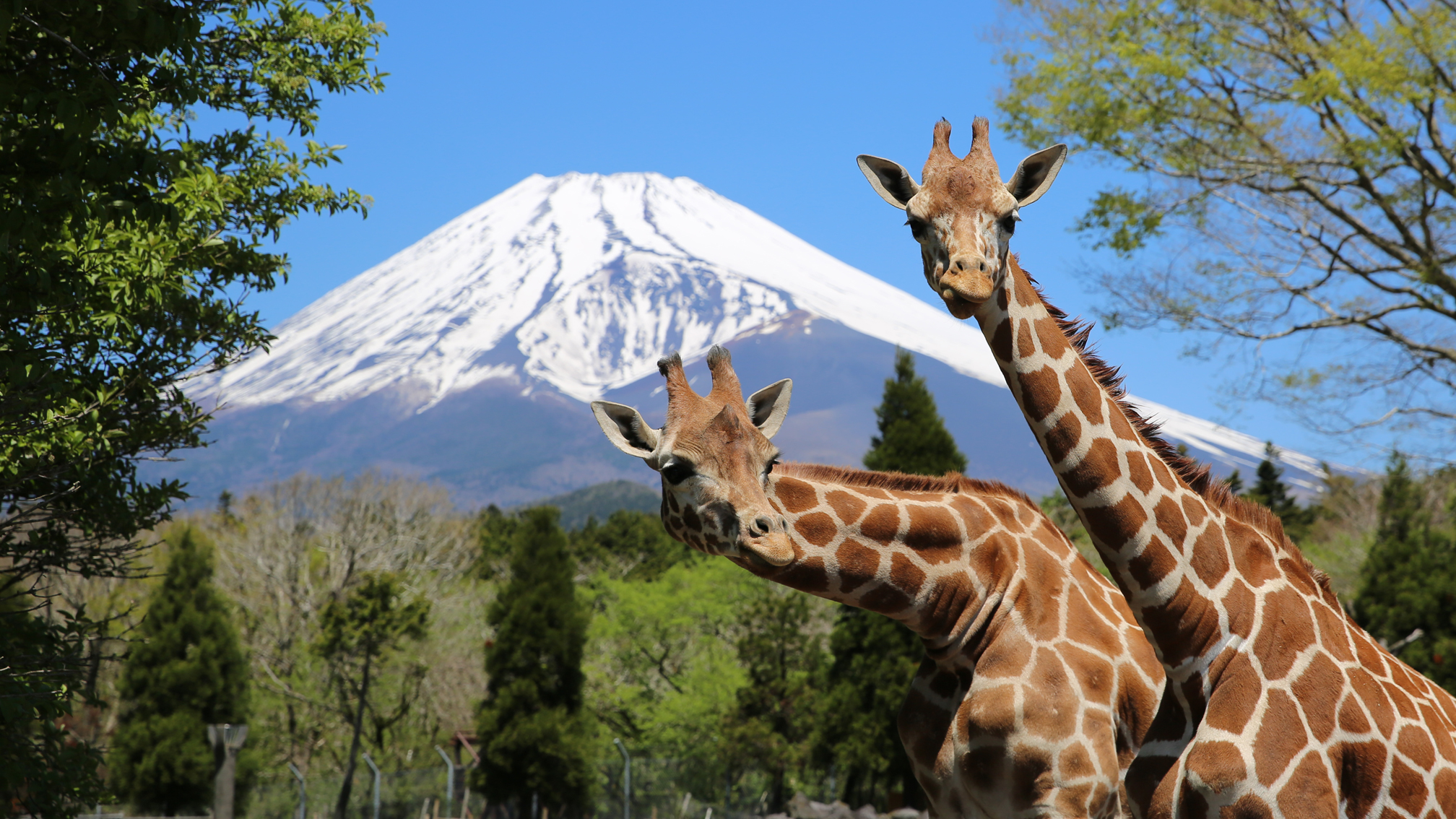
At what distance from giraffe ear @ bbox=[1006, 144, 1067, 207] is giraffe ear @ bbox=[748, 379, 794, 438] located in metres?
1.56

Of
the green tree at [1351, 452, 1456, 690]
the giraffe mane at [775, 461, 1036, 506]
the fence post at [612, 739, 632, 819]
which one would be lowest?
the fence post at [612, 739, 632, 819]

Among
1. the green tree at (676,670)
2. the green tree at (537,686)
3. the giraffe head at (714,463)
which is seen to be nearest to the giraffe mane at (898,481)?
the giraffe head at (714,463)

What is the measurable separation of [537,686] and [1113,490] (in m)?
22.8

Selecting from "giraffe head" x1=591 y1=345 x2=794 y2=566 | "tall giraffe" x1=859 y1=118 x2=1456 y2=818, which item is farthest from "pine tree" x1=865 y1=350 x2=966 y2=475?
"tall giraffe" x1=859 y1=118 x2=1456 y2=818

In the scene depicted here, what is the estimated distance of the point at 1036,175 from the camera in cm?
470

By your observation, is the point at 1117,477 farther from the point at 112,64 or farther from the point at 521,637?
the point at 521,637

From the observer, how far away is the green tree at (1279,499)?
39.1 meters

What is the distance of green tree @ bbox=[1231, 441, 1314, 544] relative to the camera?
3906cm

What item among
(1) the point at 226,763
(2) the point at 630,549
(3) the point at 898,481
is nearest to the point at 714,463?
(3) the point at 898,481

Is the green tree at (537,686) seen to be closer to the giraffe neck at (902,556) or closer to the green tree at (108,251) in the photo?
the green tree at (108,251)

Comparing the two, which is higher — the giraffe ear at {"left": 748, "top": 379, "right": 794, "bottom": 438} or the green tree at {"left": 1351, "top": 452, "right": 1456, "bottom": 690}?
the giraffe ear at {"left": 748, "top": 379, "right": 794, "bottom": 438}

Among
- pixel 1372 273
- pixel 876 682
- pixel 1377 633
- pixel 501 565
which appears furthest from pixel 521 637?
pixel 501 565

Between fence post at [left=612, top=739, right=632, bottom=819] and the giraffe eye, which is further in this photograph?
fence post at [left=612, top=739, right=632, bottom=819]

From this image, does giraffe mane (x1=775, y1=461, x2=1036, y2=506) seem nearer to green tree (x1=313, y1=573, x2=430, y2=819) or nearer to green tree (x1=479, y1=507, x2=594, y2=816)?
green tree (x1=479, y1=507, x2=594, y2=816)
